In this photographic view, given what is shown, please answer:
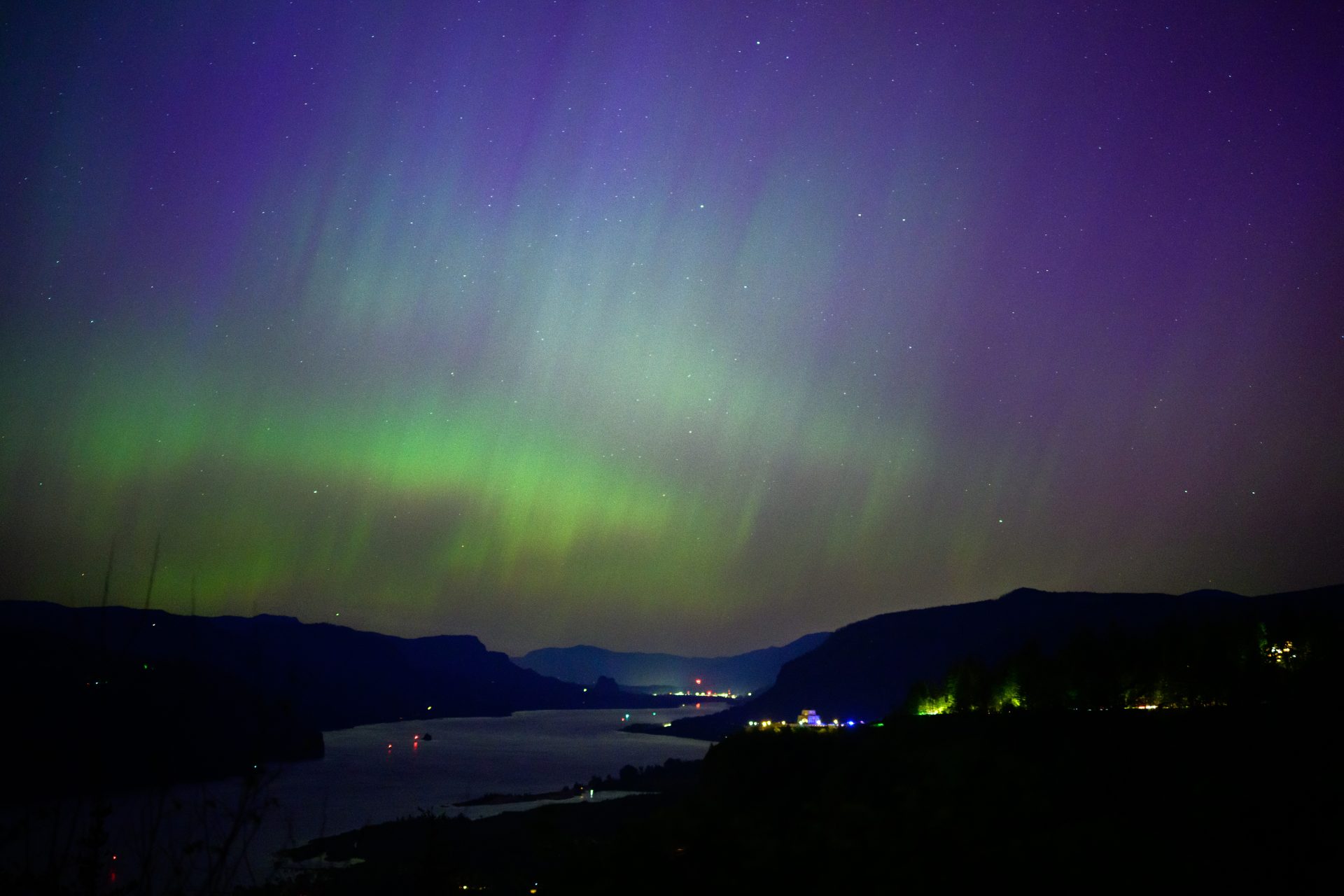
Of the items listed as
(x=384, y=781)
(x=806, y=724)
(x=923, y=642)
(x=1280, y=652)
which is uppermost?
(x=923, y=642)

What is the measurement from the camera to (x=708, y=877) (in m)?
22.1

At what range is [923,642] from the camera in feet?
530

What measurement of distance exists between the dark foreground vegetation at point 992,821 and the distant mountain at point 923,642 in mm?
98743

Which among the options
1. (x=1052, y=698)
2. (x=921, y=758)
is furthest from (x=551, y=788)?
(x=921, y=758)

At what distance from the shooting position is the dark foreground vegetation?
1759cm

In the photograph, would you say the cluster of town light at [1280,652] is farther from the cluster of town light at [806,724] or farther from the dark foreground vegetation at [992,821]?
the cluster of town light at [806,724]

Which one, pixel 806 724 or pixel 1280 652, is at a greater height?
pixel 1280 652

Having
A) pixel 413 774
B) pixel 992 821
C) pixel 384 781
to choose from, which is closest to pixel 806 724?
pixel 992 821

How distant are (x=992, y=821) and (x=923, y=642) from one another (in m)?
148

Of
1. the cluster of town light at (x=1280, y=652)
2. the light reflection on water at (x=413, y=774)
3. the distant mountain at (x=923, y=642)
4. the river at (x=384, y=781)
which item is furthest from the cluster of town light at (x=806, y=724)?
the distant mountain at (x=923, y=642)

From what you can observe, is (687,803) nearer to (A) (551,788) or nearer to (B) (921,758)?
(B) (921,758)

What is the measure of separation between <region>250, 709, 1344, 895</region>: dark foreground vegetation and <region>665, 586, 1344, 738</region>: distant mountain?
98.7 m

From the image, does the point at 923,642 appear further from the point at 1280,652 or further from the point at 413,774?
the point at 1280,652

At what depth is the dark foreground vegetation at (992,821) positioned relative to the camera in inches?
693
